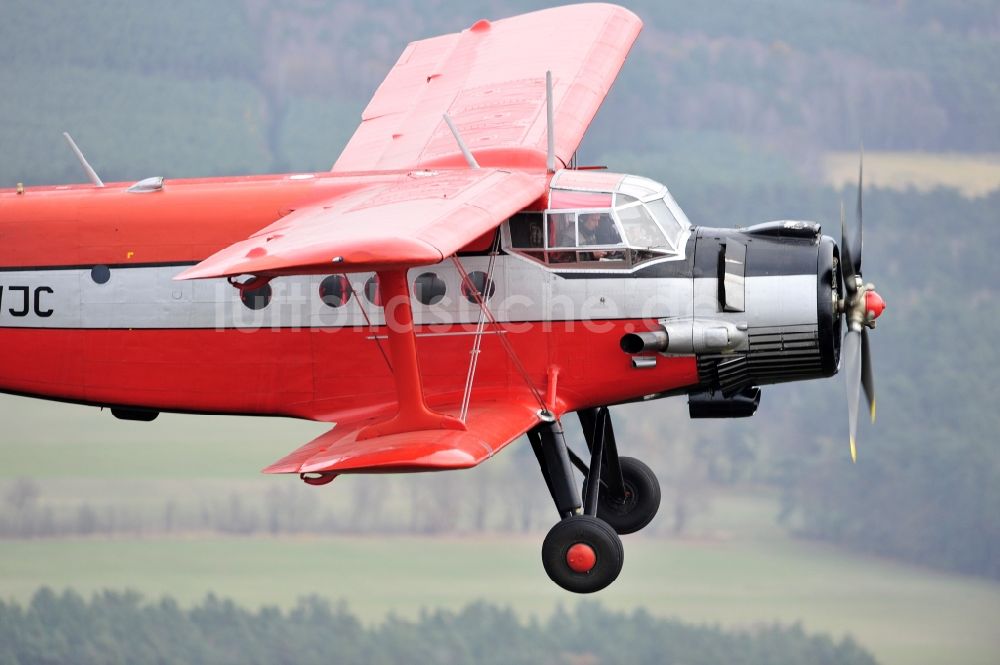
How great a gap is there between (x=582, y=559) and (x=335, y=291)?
3.94 metres

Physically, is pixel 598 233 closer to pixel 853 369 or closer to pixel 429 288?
pixel 429 288

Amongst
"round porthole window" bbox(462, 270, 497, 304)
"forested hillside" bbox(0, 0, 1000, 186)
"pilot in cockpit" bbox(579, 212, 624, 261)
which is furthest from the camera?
"forested hillside" bbox(0, 0, 1000, 186)

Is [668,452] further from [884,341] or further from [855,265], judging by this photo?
[855,265]

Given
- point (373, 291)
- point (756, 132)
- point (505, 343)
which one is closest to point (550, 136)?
point (505, 343)

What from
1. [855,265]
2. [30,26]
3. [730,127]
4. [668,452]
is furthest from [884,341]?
[855,265]

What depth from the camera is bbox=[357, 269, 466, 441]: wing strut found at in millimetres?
18547

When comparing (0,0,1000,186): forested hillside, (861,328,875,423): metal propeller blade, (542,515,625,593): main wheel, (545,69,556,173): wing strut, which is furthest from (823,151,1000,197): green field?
(542,515,625,593): main wheel

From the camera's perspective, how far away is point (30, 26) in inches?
1656

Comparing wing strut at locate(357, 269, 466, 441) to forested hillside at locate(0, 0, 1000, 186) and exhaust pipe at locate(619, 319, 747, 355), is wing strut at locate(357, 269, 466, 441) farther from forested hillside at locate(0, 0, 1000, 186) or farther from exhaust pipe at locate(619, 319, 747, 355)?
forested hillside at locate(0, 0, 1000, 186)

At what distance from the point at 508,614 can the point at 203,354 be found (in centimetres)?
1190

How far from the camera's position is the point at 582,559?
64.4 feet

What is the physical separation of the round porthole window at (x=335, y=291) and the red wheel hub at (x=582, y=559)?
12.1 feet

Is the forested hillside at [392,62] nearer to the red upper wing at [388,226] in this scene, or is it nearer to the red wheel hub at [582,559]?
the red upper wing at [388,226]

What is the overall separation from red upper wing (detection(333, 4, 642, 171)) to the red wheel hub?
4816 millimetres
